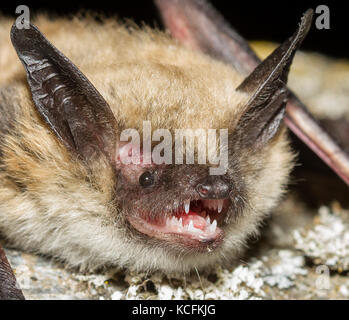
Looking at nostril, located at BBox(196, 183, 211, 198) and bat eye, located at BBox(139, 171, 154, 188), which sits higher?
bat eye, located at BBox(139, 171, 154, 188)

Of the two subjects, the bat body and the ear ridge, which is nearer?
the bat body

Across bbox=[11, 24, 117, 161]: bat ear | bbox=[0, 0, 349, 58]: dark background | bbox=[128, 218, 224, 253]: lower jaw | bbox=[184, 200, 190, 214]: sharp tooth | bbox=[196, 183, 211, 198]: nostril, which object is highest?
bbox=[0, 0, 349, 58]: dark background

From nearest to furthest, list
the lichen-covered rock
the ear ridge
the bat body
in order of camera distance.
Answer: the bat body, the ear ridge, the lichen-covered rock

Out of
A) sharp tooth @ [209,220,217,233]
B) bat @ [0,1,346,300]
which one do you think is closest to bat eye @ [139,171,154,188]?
bat @ [0,1,346,300]

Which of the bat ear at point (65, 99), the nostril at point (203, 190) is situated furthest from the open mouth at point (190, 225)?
the bat ear at point (65, 99)

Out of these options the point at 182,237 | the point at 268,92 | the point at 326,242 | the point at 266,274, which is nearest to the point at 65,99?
the point at 182,237

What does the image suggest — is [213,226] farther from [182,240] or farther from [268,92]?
[268,92]

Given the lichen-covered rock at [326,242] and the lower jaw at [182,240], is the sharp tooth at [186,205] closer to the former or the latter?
the lower jaw at [182,240]

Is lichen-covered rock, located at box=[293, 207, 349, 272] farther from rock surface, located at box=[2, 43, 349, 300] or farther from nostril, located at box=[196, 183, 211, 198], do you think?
nostril, located at box=[196, 183, 211, 198]
